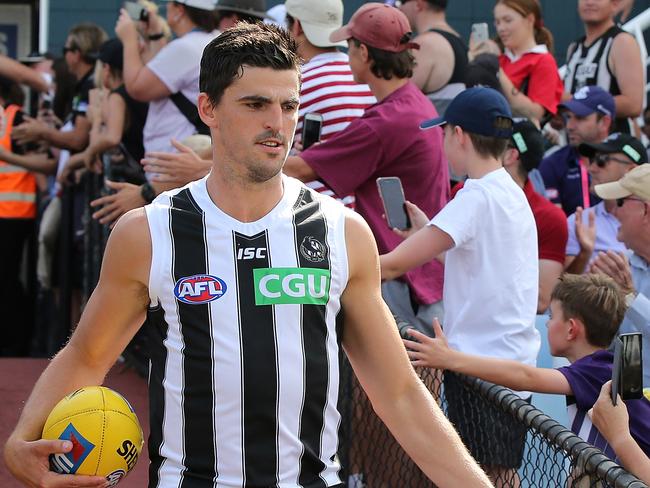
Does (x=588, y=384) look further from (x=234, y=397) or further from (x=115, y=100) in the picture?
(x=115, y=100)

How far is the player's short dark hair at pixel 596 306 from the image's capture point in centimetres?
441

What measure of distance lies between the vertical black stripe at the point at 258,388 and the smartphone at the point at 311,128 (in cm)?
297

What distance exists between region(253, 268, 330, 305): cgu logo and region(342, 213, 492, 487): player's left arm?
0.12m

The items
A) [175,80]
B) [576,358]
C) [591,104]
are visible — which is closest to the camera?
[576,358]

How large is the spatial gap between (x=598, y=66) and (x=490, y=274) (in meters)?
3.47

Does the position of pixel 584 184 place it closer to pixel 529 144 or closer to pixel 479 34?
pixel 529 144

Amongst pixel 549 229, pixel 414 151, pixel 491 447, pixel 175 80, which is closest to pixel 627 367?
pixel 491 447

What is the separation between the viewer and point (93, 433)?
9.59 feet

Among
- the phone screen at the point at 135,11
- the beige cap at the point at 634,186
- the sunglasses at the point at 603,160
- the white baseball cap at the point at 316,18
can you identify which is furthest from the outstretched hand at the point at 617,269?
the phone screen at the point at 135,11

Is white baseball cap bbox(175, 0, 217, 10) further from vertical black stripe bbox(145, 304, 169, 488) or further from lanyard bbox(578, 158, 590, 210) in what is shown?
vertical black stripe bbox(145, 304, 169, 488)

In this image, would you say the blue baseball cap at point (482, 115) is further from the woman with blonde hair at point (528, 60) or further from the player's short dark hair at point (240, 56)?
the woman with blonde hair at point (528, 60)

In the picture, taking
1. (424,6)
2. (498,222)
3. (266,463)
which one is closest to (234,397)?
(266,463)

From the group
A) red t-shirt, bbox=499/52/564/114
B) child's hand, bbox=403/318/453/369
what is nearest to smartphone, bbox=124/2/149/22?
red t-shirt, bbox=499/52/564/114

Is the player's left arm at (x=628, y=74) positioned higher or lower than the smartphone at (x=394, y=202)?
higher
